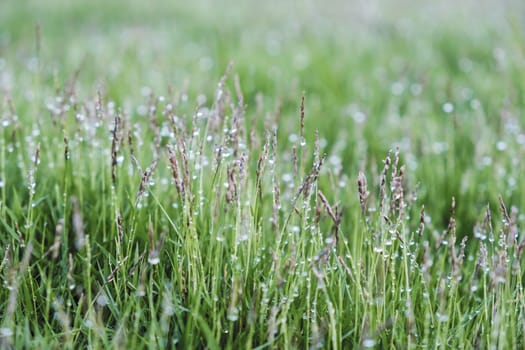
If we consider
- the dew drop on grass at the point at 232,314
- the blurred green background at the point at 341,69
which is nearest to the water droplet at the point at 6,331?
the dew drop on grass at the point at 232,314

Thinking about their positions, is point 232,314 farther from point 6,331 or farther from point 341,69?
point 341,69

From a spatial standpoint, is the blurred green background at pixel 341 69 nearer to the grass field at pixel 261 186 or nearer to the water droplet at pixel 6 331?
the grass field at pixel 261 186

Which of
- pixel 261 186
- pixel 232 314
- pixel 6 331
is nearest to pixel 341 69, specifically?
pixel 261 186

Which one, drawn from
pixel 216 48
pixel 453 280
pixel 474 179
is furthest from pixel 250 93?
pixel 453 280

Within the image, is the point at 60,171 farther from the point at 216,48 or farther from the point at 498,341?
the point at 216,48

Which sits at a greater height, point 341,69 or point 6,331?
point 341,69

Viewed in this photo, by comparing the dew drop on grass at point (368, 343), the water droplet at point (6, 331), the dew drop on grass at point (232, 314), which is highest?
the dew drop on grass at point (232, 314)

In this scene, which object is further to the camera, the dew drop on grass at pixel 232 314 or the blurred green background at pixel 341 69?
the blurred green background at pixel 341 69

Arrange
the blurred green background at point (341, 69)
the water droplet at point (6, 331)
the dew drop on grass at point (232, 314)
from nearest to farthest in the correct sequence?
the water droplet at point (6, 331) → the dew drop on grass at point (232, 314) → the blurred green background at point (341, 69)

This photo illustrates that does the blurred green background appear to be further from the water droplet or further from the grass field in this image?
the water droplet

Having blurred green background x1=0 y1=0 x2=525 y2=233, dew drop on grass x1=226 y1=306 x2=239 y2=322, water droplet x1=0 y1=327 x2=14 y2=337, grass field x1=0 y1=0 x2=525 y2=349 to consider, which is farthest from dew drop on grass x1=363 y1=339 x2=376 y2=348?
water droplet x1=0 y1=327 x2=14 y2=337
